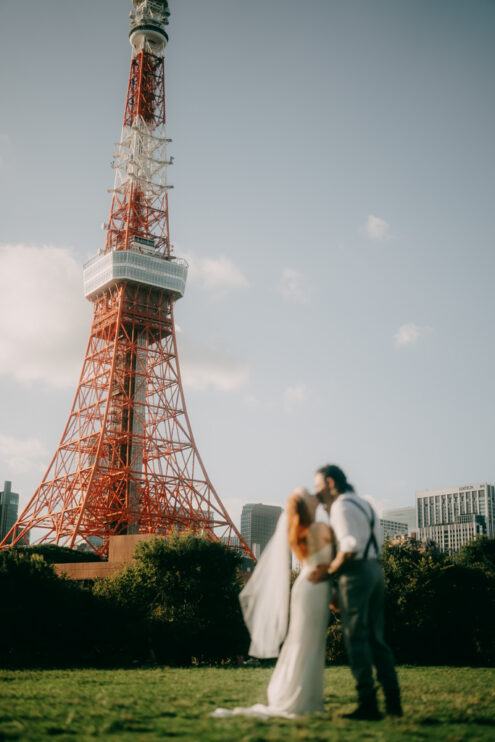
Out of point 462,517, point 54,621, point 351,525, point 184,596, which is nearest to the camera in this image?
A: point 351,525

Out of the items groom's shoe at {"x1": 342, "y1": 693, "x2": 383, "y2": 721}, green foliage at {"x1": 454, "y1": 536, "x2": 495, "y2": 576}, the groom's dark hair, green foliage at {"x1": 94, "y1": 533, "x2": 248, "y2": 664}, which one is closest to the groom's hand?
the groom's dark hair

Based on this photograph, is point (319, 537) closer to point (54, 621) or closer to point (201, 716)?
point (201, 716)

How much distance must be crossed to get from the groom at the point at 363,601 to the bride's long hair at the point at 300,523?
1.19ft

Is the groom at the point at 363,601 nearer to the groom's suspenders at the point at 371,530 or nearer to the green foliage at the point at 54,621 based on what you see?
the groom's suspenders at the point at 371,530

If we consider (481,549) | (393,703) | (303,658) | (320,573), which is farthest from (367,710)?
(481,549)

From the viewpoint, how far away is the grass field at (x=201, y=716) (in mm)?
4582

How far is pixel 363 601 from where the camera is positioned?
5211 millimetres

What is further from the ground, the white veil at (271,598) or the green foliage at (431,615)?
the white veil at (271,598)

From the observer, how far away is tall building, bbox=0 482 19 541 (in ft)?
409

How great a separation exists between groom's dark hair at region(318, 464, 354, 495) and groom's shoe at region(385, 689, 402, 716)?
162 centimetres

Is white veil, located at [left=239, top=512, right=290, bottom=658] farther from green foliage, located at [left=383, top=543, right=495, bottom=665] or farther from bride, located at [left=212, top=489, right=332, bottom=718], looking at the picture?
green foliage, located at [left=383, top=543, right=495, bottom=665]

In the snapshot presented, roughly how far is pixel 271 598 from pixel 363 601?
1364 millimetres

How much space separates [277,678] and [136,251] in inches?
1893

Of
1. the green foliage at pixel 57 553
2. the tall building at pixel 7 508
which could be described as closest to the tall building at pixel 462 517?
the tall building at pixel 7 508
